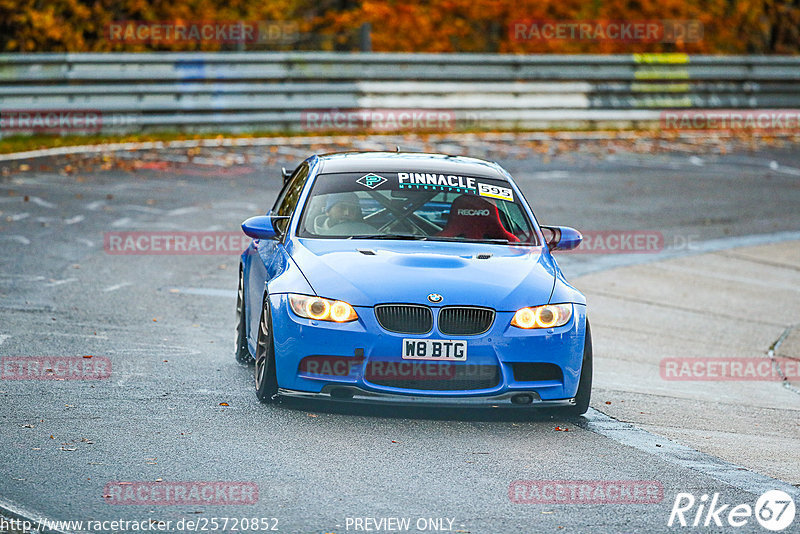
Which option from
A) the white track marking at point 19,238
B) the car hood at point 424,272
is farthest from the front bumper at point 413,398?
the white track marking at point 19,238

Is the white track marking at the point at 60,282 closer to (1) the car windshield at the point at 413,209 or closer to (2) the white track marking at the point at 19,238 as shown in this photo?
(2) the white track marking at the point at 19,238

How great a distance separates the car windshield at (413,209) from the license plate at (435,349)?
1.28 meters

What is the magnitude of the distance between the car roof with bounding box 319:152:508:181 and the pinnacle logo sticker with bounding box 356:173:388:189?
9 cm

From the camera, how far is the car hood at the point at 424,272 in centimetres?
738

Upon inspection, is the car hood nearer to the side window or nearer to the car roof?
the side window

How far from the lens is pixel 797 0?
118 feet

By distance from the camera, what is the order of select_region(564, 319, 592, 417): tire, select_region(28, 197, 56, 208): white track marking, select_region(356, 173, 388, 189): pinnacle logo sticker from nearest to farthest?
select_region(564, 319, 592, 417): tire < select_region(356, 173, 388, 189): pinnacle logo sticker < select_region(28, 197, 56, 208): white track marking

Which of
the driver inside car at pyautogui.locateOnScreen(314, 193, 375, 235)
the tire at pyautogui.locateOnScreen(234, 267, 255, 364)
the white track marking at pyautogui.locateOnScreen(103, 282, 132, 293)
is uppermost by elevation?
the driver inside car at pyautogui.locateOnScreen(314, 193, 375, 235)

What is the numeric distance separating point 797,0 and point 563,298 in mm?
30826

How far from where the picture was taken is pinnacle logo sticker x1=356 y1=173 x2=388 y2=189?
8.76 m

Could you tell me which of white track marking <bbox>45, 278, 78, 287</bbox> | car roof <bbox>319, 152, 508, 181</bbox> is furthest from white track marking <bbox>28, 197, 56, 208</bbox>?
car roof <bbox>319, 152, 508, 181</bbox>

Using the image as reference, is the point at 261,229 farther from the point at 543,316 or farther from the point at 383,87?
the point at 383,87

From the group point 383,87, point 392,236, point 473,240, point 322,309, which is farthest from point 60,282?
point 383,87

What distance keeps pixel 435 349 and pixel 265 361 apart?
1033mm
